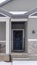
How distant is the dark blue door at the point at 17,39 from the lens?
13412mm

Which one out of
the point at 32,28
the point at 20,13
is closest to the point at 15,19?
the point at 20,13

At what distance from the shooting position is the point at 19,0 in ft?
44.3

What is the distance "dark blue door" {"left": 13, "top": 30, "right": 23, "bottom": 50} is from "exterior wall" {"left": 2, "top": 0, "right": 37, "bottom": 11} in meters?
2.25

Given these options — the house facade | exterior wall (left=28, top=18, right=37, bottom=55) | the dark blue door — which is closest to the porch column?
the house facade

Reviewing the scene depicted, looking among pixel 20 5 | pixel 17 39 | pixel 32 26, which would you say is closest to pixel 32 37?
pixel 32 26

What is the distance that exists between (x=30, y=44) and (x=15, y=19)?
7.42ft

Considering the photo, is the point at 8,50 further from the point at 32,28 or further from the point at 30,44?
the point at 32,28

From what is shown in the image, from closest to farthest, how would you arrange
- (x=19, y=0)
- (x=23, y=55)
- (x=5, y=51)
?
(x=23, y=55), (x=5, y=51), (x=19, y=0)

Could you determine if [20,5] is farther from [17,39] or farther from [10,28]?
[17,39]

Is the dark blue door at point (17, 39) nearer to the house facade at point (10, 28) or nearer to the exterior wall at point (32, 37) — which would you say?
the house facade at point (10, 28)

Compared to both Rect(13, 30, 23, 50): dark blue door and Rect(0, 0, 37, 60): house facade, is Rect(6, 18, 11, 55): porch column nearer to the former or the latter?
Rect(0, 0, 37, 60): house facade

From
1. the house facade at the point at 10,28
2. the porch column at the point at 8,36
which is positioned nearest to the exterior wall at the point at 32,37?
the house facade at the point at 10,28

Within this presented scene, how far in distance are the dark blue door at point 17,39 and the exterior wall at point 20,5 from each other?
7.39 feet

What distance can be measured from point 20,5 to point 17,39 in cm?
294
